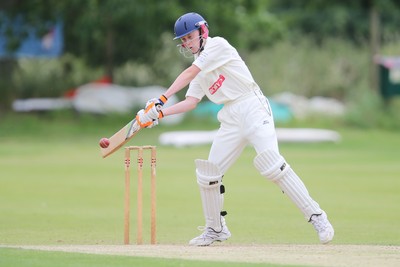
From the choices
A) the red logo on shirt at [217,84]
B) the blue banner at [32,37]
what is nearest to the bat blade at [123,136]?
the red logo on shirt at [217,84]

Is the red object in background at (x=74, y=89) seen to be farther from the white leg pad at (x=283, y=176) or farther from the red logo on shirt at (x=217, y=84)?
the white leg pad at (x=283, y=176)

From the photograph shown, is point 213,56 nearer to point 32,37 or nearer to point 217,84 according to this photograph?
point 217,84

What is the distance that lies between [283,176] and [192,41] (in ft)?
3.98

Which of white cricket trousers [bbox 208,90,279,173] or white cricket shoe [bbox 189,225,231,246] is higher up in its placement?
white cricket trousers [bbox 208,90,279,173]

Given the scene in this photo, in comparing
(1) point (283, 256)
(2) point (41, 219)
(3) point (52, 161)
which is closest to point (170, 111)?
(1) point (283, 256)

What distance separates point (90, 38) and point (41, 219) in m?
17.4

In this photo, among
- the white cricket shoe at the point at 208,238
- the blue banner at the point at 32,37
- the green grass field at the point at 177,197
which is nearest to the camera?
the white cricket shoe at the point at 208,238

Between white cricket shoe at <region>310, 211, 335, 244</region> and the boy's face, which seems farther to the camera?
the boy's face

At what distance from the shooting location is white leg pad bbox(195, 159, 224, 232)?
7930 mm

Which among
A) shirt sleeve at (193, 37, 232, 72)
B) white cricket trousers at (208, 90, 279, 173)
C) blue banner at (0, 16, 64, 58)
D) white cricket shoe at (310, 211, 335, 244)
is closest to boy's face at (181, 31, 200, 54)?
shirt sleeve at (193, 37, 232, 72)

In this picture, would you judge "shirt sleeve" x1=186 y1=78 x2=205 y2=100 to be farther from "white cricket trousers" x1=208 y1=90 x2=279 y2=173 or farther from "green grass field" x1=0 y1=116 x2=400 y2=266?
"green grass field" x1=0 y1=116 x2=400 y2=266

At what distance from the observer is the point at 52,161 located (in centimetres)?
1819

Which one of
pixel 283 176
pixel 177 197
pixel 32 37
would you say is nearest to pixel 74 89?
pixel 32 37

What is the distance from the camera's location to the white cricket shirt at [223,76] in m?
Answer: 7.88
